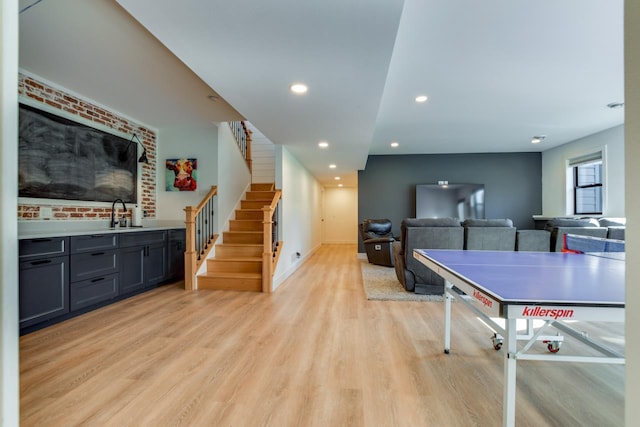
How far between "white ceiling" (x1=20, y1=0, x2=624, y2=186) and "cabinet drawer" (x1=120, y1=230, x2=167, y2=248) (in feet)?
5.58

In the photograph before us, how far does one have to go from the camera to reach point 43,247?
2557 mm

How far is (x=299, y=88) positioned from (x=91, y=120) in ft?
9.74

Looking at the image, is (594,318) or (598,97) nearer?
(594,318)

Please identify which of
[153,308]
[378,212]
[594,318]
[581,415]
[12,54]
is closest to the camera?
[12,54]

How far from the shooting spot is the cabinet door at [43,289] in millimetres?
2414

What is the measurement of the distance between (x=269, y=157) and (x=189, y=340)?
16.5 feet

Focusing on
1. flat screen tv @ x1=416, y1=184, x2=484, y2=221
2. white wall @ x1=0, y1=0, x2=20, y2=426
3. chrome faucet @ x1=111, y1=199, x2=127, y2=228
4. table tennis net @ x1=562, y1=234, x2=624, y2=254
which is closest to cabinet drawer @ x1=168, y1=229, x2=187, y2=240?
chrome faucet @ x1=111, y1=199, x2=127, y2=228

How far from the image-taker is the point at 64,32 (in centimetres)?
233

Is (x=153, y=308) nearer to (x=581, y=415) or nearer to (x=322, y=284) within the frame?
(x=322, y=284)

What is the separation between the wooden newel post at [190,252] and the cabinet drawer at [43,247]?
1.42 metres

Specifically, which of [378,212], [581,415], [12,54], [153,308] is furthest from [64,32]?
[378,212]

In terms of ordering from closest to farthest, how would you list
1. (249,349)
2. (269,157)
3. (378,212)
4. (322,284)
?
A: 1. (249,349)
2. (322,284)
3. (269,157)
4. (378,212)

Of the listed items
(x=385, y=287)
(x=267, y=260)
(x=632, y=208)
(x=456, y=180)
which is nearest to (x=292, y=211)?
(x=267, y=260)

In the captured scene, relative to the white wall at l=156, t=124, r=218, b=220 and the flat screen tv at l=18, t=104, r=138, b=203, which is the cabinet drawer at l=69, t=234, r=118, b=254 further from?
the white wall at l=156, t=124, r=218, b=220
